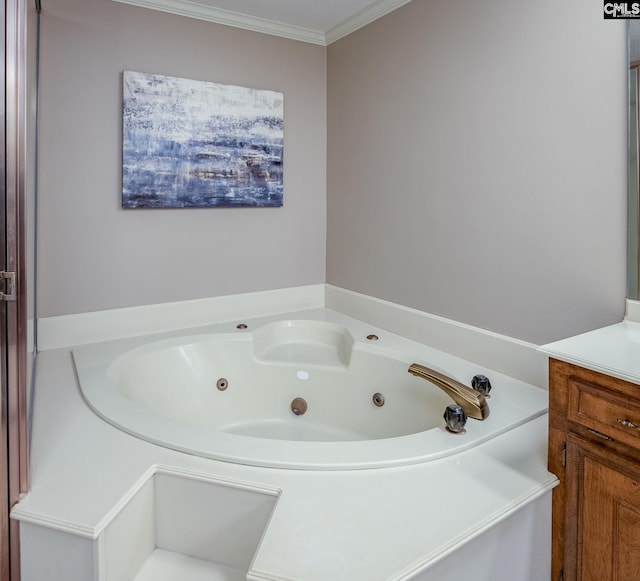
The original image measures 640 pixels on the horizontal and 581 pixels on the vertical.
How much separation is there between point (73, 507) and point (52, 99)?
1.95 m

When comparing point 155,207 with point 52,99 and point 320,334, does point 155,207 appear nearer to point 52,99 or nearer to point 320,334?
point 52,99

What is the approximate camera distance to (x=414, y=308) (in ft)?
8.49

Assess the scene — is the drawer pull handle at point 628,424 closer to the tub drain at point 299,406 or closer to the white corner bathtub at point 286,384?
the white corner bathtub at point 286,384

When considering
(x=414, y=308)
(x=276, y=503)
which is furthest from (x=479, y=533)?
(x=414, y=308)

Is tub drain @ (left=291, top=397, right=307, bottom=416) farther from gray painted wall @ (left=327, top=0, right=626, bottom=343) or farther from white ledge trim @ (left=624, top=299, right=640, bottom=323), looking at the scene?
white ledge trim @ (left=624, top=299, right=640, bottom=323)

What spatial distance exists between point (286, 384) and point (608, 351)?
64.0 inches

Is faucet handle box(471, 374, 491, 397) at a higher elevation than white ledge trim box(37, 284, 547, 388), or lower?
lower

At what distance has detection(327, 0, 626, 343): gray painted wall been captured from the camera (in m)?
1.72

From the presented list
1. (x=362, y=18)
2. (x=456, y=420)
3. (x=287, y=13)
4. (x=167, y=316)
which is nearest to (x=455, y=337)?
(x=456, y=420)

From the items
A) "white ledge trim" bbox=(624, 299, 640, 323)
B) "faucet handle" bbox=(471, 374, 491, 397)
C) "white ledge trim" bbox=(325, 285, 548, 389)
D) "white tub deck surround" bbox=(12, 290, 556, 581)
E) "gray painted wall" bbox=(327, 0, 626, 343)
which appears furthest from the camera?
"white ledge trim" bbox=(325, 285, 548, 389)

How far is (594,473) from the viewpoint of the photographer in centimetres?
131

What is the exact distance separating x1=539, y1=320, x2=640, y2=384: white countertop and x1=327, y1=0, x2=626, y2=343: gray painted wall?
16 centimetres

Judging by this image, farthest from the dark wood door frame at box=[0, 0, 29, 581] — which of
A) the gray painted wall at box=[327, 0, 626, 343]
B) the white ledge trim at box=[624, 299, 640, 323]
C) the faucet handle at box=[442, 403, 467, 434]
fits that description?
the white ledge trim at box=[624, 299, 640, 323]

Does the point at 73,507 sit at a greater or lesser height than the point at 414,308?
lesser
